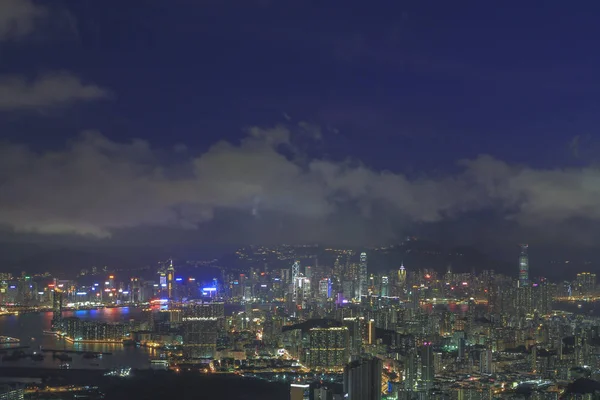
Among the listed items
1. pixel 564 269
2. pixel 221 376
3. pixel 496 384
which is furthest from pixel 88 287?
pixel 496 384

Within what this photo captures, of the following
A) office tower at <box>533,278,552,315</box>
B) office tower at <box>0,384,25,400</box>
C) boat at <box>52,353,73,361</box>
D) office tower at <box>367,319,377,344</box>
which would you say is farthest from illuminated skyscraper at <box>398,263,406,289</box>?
office tower at <box>0,384,25,400</box>

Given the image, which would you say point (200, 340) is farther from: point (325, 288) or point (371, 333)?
point (325, 288)

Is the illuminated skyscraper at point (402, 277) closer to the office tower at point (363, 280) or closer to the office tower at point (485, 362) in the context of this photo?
the office tower at point (363, 280)

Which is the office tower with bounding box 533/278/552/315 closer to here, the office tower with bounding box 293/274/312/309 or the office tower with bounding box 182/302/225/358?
the office tower with bounding box 293/274/312/309

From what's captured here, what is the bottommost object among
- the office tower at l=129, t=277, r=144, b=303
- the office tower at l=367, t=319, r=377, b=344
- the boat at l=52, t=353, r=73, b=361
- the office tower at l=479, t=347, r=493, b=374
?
the boat at l=52, t=353, r=73, b=361

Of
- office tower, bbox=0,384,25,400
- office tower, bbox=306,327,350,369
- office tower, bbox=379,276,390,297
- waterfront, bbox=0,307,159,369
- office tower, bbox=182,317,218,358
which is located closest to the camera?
office tower, bbox=0,384,25,400
